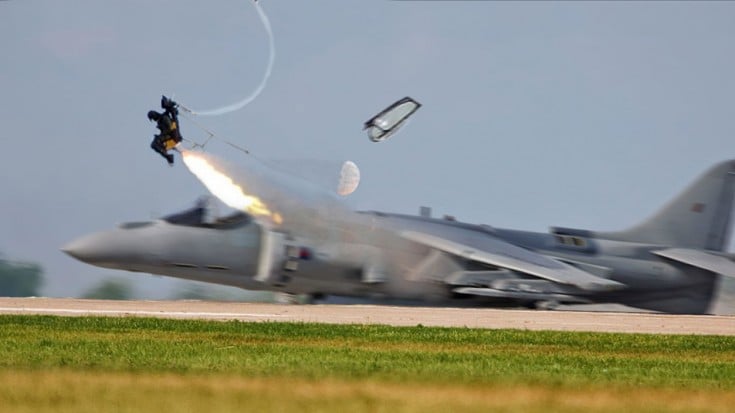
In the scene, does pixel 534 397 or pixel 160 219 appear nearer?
pixel 534 397

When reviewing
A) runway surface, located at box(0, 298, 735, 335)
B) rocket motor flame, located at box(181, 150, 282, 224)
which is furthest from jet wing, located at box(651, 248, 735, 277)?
rocket motor flame, located at box(181, 150, 282, 224)

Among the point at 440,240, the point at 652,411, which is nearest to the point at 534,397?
the point at 652,411

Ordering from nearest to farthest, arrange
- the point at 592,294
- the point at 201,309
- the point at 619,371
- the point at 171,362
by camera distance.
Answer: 1. the point at 171,362
2. the point at 619,371
3. the point at 201,309
4. the point at 592,294

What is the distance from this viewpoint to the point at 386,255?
37.1 metres

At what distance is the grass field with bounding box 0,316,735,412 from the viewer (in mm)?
8055

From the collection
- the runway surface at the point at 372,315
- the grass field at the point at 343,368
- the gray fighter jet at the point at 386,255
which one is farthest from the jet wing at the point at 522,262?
the grass field at the point at 343,368

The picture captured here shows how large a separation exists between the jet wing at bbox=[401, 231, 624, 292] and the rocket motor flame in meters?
4.63

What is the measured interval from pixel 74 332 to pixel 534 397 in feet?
49.1

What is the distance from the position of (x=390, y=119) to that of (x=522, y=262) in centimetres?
586

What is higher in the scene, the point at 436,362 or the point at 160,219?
the point at 160,219

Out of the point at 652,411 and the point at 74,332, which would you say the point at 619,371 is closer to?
the point at 652,411

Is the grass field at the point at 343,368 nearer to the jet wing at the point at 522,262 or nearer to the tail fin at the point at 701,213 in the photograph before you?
the jet wing at the point at 522,262

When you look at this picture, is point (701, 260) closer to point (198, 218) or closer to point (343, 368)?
point (198, 218)

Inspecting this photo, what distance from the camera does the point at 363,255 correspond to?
3662cm
